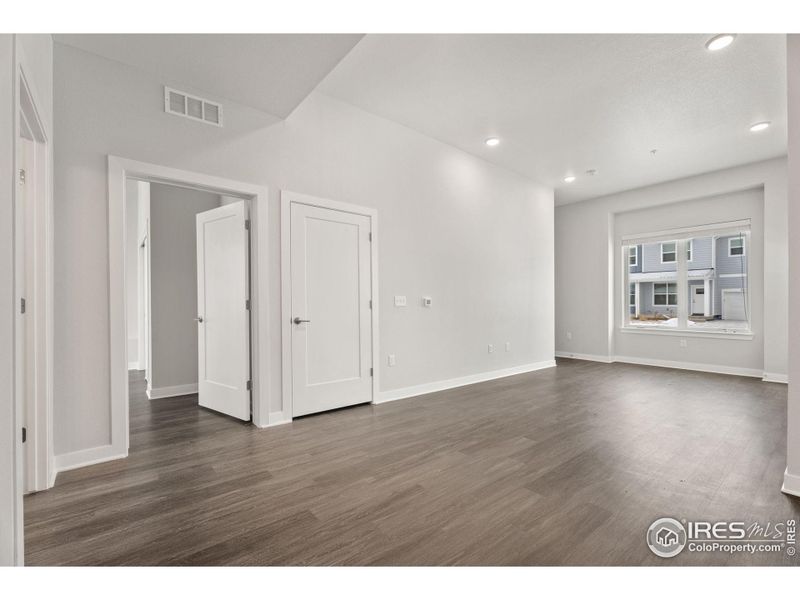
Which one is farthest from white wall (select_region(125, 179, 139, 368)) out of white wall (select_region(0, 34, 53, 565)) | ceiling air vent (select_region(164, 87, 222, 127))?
white wall (select_region(0, 34, 53, 565))

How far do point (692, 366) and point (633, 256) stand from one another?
7.01ft

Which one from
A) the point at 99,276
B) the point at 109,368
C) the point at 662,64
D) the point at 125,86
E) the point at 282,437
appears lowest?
the point at 282,437

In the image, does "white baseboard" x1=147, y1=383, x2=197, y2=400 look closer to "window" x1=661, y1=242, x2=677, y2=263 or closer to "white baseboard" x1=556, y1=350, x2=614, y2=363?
"white baseboard" x1=556, y1=350, x2=614, y2=363

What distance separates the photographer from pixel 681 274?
6.58 metres

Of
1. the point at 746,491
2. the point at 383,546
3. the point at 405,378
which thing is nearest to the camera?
the point at 383,546

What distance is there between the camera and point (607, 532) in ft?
5.93

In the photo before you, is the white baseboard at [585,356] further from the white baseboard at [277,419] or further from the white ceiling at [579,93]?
the white baseboard at [277,419]

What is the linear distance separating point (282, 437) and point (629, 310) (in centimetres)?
679

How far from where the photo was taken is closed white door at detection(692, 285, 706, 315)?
646 cm

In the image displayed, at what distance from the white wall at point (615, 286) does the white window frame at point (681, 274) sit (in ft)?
0.38

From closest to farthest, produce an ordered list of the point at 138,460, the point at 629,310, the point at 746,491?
the point at 746,491 → the point at 138,460 → the point at 629,310

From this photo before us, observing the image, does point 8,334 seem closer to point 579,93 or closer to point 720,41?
point 579,93
